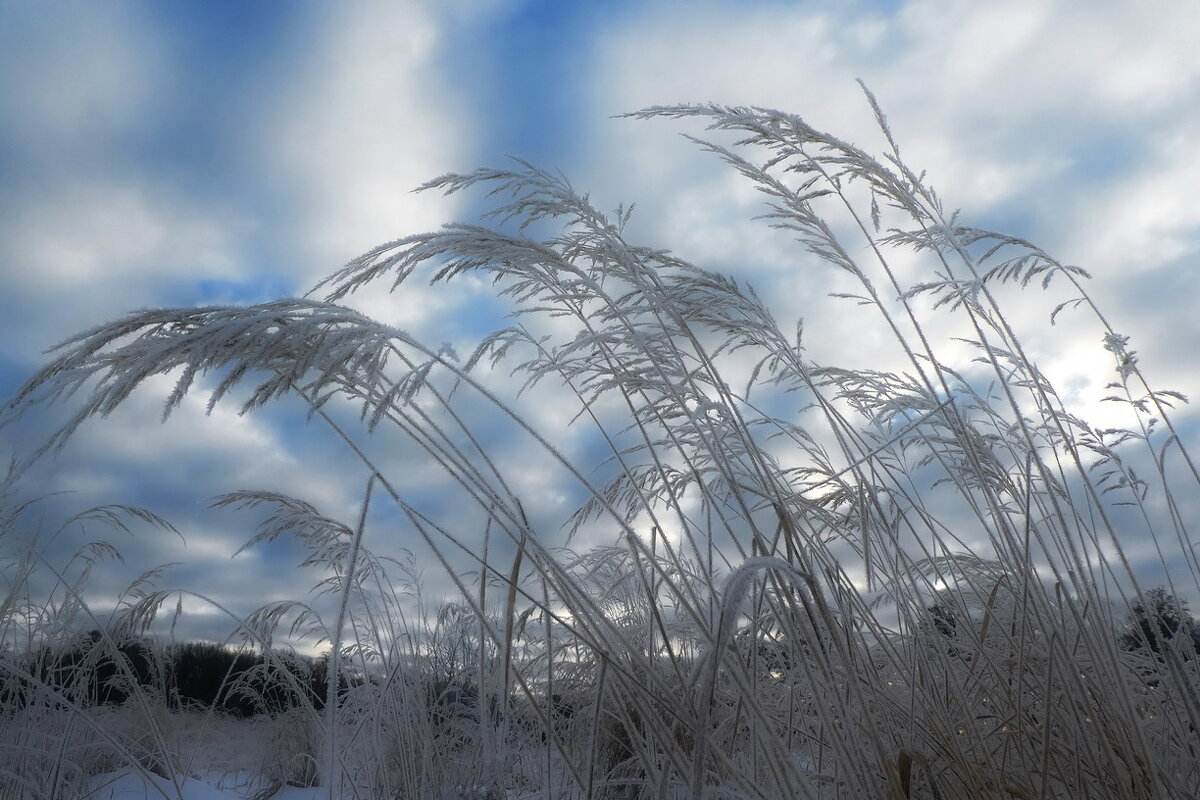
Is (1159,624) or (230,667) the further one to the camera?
(230,667)

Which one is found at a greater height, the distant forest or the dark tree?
the distant forest

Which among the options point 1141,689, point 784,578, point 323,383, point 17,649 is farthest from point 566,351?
point 17,649

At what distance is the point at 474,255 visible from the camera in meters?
2.22

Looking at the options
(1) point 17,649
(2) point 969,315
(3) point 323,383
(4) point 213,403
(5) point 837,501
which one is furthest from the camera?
(1) point 17,649

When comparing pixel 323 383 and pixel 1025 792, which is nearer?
pixel 1025 792

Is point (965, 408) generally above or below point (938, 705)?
above

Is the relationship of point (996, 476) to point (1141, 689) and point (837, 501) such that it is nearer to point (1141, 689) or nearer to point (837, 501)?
point (837, 501)

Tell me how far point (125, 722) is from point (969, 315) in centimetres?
677

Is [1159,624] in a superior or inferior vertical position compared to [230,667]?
inferior

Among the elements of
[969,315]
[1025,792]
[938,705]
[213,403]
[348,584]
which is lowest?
[1025,792]

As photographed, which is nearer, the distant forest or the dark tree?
the dark tree

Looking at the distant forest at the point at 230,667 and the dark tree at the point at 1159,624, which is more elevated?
the distant forest at the point at 230,667

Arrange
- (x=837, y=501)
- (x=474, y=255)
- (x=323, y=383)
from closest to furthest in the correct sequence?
1. (x=323, y=383)
2. (x=474, y=255)
3. (x=837, y=501)

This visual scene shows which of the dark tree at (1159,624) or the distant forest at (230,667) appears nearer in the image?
the dark tree at (1159,624)
